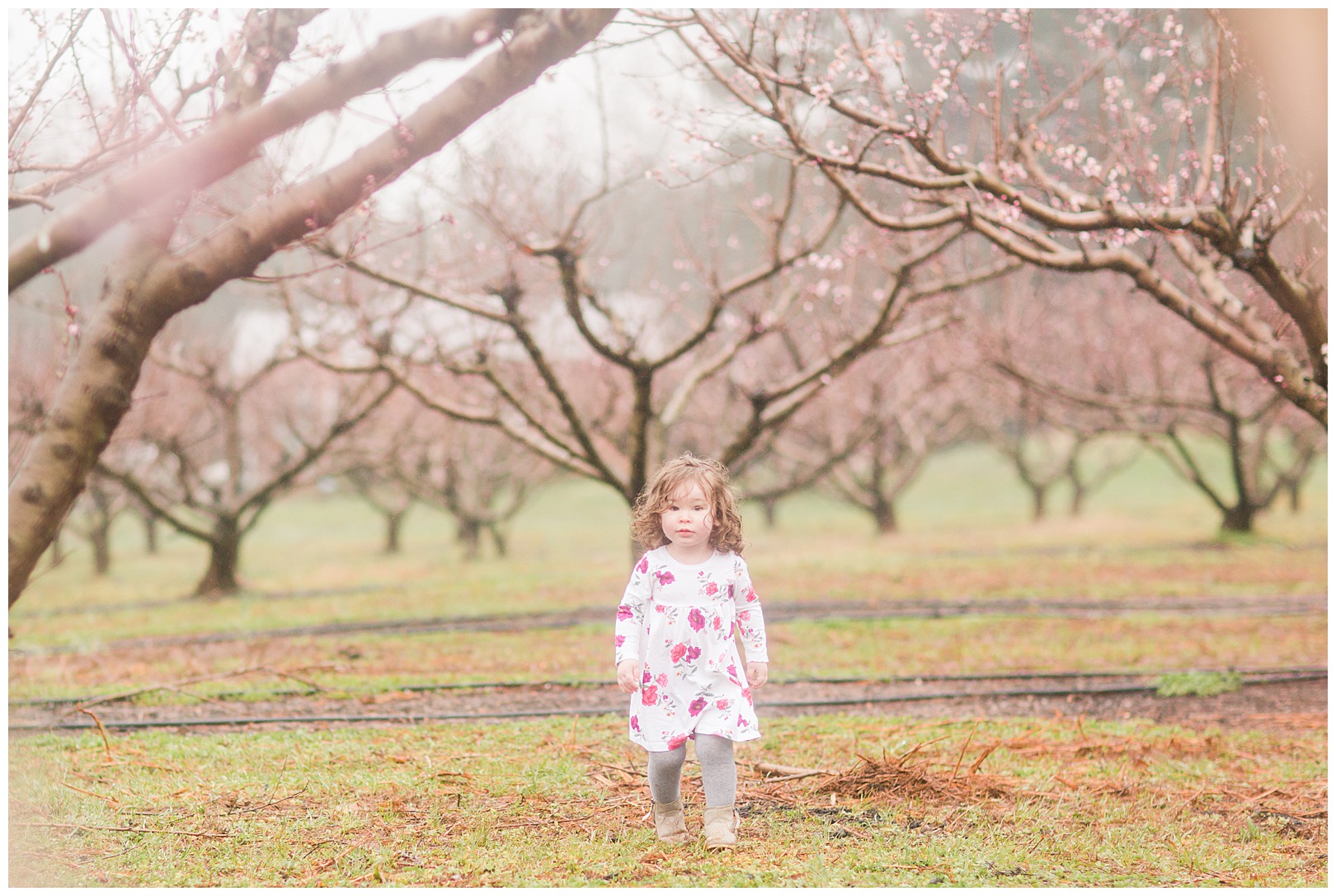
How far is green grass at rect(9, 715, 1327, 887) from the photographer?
11.1 ft

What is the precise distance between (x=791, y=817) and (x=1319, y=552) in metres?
13.3

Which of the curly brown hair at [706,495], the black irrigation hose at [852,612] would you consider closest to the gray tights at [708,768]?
the curly brown hair at [706,495]

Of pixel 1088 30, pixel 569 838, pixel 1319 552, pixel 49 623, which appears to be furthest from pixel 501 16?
pixel 1319 552

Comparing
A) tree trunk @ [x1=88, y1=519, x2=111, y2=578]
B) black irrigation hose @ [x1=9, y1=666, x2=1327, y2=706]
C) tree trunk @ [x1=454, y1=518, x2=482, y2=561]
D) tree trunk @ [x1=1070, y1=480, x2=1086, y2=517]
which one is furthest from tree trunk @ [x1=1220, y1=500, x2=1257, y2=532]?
tree trunk @ [x1=88, y1=519, x2=111, y2=578]

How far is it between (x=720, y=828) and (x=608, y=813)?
1.93ft

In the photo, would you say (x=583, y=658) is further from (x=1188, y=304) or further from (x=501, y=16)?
(x=501, y=16)

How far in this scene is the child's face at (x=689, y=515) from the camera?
11.5 ft

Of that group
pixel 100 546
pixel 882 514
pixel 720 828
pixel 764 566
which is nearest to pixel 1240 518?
pixel 882 514

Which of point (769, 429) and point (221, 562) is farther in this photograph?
point (221, 562)

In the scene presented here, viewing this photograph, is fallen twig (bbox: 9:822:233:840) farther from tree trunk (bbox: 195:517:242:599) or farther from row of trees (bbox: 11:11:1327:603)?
tree trunk (bbox: 195:517:242:599)

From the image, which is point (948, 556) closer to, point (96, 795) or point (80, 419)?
point (96, 795)

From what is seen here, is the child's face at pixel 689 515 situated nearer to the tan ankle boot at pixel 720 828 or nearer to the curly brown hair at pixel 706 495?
the curly brown hair at pixel 706 495

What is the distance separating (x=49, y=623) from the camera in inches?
432

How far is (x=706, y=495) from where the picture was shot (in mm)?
3514
